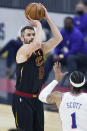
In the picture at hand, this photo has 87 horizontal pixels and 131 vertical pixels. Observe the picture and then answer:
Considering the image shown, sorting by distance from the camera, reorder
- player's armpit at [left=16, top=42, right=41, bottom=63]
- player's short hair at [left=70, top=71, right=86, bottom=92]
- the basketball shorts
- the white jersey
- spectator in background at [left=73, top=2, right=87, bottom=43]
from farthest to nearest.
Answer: spectator in background at [left=73, top=2, right=87, bottom=43] → the basketball shorts → player's armpit at [left=16, top=42, right=41, bottom=63] → player's short hair at [left=70, top=71, right=86, bottom=92] → the white jersey

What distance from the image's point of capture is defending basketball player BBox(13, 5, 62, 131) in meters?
6.13

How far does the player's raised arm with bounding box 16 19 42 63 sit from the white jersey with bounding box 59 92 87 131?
118cm

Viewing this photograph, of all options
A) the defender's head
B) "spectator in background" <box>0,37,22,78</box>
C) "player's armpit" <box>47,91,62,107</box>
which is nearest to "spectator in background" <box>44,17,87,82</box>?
"spectator in background" <box>0,37,22,78</box>

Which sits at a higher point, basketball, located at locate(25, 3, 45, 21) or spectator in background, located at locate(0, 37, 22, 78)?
basketball, located at locate(25, 3, 45, 21)

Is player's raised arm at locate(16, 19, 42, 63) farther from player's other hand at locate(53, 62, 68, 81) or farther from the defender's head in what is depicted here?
player's other hand at locate(53, 62, 68, 81)

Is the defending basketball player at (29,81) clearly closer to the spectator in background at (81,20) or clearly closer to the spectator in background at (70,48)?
the spectator in background at (70,48)

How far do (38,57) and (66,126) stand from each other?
1.42 m

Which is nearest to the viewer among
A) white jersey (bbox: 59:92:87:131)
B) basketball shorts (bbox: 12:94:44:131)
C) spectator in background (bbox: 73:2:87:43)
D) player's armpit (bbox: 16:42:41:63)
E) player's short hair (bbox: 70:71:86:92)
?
white jersey (bbox: 59:92:87:131)

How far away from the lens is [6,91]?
35.2 ft

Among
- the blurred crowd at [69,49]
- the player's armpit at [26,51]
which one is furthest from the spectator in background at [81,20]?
the player's armpit at [26,51]

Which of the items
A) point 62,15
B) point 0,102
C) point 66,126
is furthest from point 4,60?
point 66,126

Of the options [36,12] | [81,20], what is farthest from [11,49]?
[36,12]

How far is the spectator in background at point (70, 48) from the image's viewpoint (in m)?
10.8

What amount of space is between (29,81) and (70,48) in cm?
503
